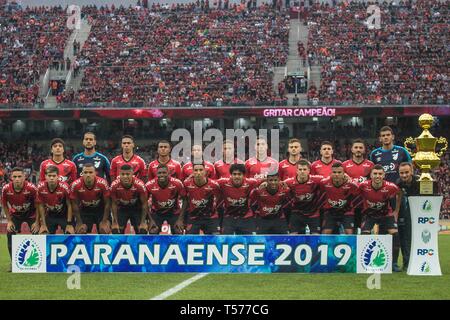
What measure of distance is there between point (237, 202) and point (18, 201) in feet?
10.0

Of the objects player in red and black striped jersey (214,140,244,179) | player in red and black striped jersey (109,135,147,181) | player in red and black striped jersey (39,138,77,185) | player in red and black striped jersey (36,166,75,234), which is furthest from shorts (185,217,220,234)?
player in red and black striped jersey (39,138,77,185)

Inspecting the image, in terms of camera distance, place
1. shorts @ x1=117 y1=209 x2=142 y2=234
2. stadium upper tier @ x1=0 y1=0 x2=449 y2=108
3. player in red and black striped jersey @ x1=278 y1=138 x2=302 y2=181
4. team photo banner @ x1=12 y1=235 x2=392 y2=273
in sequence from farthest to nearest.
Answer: stadium upper tier @ x1=0 y1=0 x2=449 y2=108
player in red and black striped jersey @ x1=278 y1=138 x2=302 y2=181
shorts @ x1=117 y1=209 x2=142 y2=234
team photo banner @ x1=12 y1=235 x2=392 y2=273

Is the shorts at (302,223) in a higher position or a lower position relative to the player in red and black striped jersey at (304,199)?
lower

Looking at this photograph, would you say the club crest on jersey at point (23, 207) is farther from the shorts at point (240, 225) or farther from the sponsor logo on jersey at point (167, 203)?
the shorts at point (240, 225)

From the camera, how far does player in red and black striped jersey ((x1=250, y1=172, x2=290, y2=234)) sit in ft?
37.8

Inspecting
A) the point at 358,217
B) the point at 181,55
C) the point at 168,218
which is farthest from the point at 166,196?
the point at 181,55

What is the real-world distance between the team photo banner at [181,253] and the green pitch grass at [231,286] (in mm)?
200

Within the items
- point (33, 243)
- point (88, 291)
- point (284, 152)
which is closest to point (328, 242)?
point (88, 291)

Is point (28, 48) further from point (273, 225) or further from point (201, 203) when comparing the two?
point (273, 225)

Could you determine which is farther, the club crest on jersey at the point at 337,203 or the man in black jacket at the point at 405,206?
the club crest on jersey at the point at 337,203

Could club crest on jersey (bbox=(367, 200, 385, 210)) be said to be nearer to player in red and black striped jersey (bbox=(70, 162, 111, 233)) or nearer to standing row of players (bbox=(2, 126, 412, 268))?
standing row of players (bbox=(2, 126, 412, 268))

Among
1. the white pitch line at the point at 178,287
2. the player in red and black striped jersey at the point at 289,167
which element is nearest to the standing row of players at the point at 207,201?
the player in red and black striped jersey at the point at 289,167

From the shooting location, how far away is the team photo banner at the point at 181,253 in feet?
32.2

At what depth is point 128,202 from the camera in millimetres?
11820
